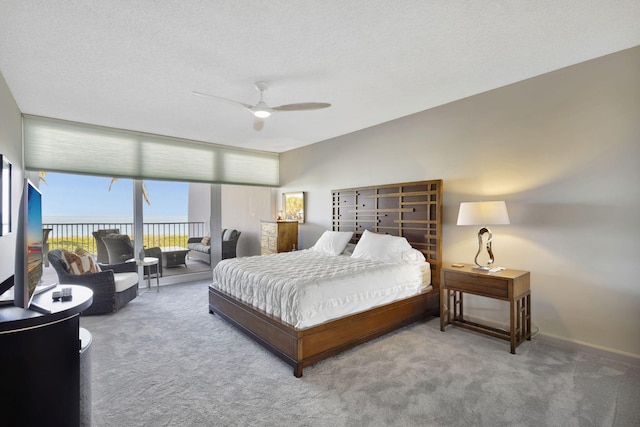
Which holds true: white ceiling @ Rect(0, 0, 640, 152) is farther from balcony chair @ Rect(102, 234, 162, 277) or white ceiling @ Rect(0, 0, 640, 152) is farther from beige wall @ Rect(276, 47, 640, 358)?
balcony chair @ Rect(102, 234, 162, 277)

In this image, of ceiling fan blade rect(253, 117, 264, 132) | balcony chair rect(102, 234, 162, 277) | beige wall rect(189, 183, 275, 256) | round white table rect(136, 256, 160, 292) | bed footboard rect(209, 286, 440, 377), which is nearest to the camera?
bed footboard rect(209, 286, 440, 377)

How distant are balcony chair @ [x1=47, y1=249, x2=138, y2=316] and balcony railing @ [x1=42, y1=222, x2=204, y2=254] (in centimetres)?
101

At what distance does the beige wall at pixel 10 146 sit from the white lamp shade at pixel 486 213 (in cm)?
474

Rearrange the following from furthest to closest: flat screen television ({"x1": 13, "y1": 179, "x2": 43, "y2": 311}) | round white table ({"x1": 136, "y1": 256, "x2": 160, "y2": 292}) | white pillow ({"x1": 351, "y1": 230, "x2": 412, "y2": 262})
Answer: round white table ({"x1": 136, "y1": 256, "x2": 160, "y2": 292}), white pillow ({"x1": 351, "y1": 230, "x2": 412, "y2": 262}), flat screen television ({"x1": 13, "y1": 179, "x2": 43, "y2": 311})

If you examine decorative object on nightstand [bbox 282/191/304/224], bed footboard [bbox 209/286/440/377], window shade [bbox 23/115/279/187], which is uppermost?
window shade [bbox 23/115/279/187]

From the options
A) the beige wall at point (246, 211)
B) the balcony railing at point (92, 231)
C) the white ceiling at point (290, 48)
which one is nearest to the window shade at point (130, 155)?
the beige wall at point (246, 211)

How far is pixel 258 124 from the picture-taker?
502 centimetres

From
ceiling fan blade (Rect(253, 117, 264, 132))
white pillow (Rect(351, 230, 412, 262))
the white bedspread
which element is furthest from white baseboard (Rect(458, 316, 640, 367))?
ceiling fan blade (Rect(253, 117, 264, 132))

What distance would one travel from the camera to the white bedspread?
284 centimetres

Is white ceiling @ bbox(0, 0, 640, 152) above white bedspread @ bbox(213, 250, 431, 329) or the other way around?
above

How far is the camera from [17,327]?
1.35 meters

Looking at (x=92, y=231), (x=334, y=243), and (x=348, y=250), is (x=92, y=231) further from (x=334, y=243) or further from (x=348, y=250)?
(x=348, y=250)

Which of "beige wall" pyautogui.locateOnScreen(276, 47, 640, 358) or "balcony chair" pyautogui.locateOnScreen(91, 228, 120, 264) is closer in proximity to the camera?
"beige wall" pyautogui.locateOnScreen(276, 47, 640, 358)

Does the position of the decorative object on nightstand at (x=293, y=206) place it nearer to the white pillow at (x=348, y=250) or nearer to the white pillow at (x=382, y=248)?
the white pillow at (x=348, y=250)
